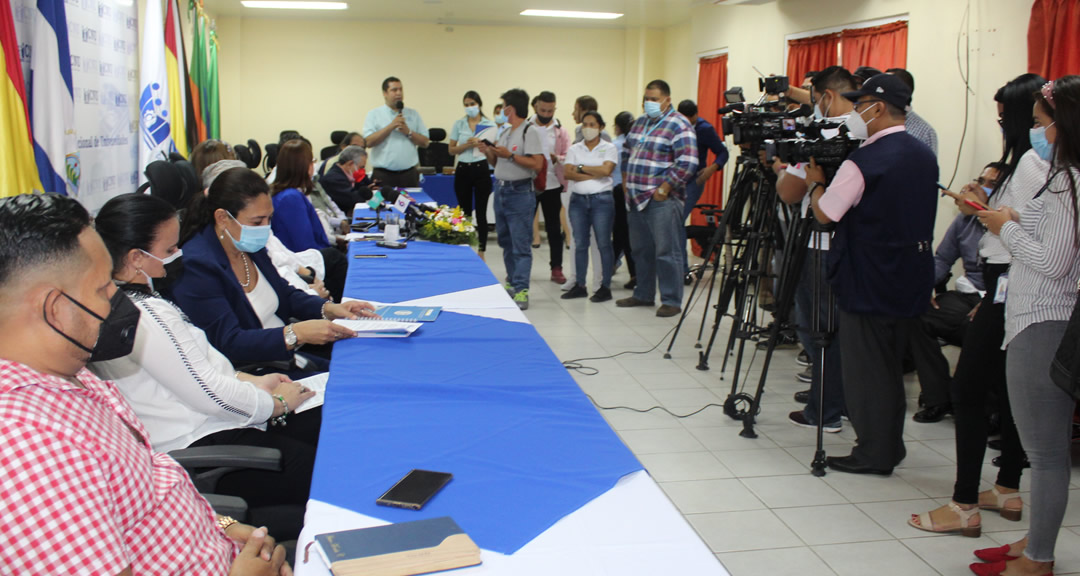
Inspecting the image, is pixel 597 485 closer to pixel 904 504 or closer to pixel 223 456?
pixel 223 456

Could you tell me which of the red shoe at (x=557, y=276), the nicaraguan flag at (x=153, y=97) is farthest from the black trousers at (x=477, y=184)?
the nicaraguan flag at (x=153, y=97)

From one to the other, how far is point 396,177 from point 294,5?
3.98 m

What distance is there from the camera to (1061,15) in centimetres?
442

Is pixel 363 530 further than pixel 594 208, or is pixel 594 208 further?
pixel 594 208

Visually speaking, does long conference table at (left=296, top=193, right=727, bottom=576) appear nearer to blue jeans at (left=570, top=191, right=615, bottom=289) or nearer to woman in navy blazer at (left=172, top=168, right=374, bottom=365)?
woman in navy blazer at (left=172, top=168, right=374, bottom=365)

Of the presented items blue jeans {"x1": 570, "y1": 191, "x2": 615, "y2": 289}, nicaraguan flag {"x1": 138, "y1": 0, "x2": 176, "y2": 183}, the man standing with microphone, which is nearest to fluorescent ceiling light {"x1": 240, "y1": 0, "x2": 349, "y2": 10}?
the man standing with microphone

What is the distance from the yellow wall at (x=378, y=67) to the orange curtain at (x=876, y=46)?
16.5 feet

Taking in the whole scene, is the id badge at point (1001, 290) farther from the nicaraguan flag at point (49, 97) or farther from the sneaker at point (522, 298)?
the sneaker at point (522, 298)

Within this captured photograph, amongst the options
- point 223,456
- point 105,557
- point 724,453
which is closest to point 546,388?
point 223,456

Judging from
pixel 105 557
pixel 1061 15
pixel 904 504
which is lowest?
pixel 904 504

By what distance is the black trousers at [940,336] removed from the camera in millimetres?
3141

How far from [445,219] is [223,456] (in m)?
2.96

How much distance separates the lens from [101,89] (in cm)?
450

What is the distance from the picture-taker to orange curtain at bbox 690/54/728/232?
894 centimetres
